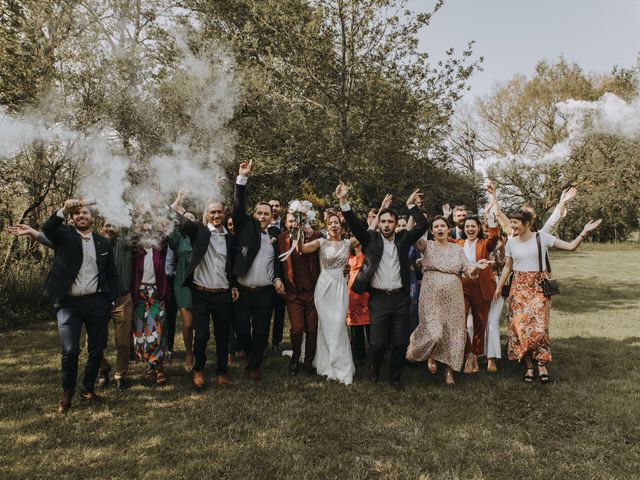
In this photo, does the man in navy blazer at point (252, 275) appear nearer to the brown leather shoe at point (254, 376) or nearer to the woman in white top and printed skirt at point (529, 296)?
the brown leather shoe at point (254, 376)

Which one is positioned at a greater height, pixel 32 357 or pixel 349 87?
pixel 349 87

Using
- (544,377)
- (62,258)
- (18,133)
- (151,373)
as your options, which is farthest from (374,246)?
(18,133)

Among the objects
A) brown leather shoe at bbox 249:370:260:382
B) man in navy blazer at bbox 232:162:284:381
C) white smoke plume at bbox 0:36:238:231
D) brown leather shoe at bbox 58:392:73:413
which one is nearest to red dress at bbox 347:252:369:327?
man in navy blazer at bbox 232:162:284:381

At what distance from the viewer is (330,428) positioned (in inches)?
177

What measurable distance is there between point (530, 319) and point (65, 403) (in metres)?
5.75

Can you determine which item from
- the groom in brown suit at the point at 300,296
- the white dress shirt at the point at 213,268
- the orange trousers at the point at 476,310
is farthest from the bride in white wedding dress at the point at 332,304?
the orange trousers at the point at 476,310

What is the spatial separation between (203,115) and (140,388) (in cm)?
1187

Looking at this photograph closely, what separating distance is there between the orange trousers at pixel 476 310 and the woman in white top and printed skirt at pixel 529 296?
0.41 m

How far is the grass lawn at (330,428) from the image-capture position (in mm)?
3795

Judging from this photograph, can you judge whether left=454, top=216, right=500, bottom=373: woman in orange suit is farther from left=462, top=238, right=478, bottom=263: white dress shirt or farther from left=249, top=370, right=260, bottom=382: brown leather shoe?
left=249, top=370, right=260, bottom=382: brown leather shoe

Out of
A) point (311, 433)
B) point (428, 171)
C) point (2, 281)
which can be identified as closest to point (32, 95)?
point (2, 281)

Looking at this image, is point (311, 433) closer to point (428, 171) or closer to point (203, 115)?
point (428, 171)

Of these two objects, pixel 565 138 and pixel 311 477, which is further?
pixel 565 138

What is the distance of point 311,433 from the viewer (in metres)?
4.41
